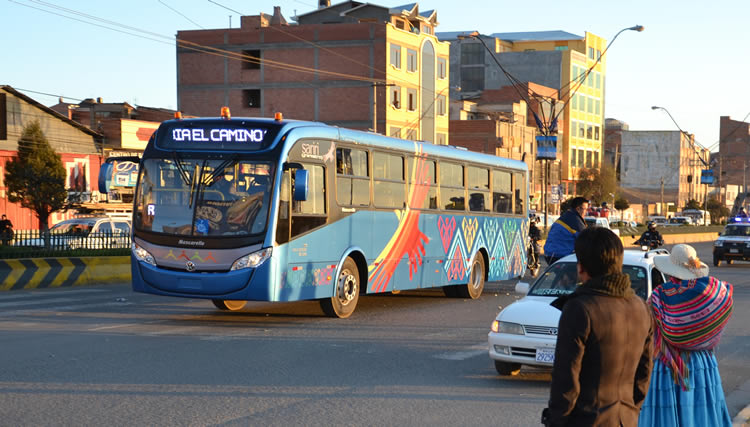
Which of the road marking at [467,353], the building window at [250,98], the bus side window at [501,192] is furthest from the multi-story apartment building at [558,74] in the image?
the road marking at [467,353]

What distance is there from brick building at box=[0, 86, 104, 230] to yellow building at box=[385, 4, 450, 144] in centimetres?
2269

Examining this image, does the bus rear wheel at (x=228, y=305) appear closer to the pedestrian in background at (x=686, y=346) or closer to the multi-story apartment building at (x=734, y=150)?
the pedestrian in background at (x=686, y=346)

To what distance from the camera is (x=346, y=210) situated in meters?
15.2

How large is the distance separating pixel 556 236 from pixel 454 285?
6.54 meters

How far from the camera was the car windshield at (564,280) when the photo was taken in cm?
1083

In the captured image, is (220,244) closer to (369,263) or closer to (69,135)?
(369,263)

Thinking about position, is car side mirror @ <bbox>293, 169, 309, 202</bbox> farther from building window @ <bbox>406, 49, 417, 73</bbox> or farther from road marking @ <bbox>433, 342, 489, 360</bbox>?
building window @ <bbox>406, 49, 417, 73</bbox>

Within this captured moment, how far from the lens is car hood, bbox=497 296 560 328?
994 cm

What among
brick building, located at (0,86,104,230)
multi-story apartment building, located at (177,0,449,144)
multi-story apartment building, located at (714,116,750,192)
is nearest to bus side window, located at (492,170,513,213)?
brick building, located at (0,86,104,230)

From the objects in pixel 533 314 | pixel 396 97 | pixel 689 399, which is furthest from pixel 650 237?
pixel 396 97

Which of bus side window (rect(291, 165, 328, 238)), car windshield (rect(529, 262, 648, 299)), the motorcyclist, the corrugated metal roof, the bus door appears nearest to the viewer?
car windshield (rect(529, 262, 648, 299))

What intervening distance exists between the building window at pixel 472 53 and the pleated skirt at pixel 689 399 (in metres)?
109

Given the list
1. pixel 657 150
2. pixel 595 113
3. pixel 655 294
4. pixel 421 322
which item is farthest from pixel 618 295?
pixel 657 150

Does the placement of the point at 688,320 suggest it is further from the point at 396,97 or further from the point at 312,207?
the point at 396,97
